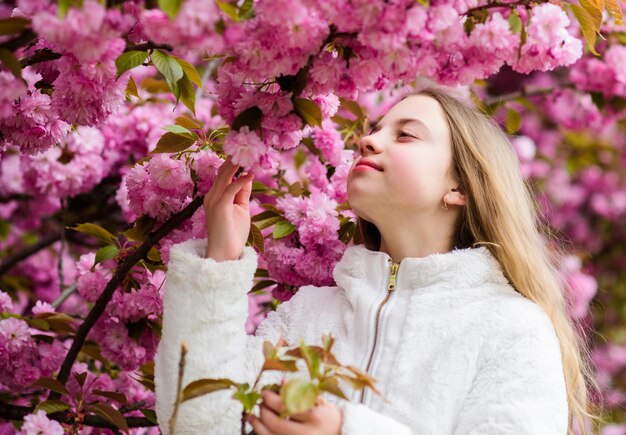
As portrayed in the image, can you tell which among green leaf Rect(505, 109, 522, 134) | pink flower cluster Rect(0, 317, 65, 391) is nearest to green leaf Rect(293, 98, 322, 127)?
pink flower cluster Rect(0, 317, 65, 391)

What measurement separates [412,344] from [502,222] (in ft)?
1.24

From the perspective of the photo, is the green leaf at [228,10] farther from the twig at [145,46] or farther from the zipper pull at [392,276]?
the zipper pull at [392,276]

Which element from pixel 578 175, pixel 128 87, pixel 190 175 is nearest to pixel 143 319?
pixel 190 175

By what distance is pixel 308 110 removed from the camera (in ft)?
4.42

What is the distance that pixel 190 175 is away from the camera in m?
1.68


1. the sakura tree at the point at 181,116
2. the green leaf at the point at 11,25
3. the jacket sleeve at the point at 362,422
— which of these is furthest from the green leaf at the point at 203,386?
the green leaf at the point at 11,25

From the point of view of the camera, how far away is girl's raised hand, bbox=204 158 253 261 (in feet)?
4.95

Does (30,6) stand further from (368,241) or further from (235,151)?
(368,241)

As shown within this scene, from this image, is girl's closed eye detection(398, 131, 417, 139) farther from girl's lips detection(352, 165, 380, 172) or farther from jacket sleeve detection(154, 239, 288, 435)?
jacket sleeve detection(154, 239, 288, 435)

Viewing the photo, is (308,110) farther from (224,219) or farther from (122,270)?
(122,270)

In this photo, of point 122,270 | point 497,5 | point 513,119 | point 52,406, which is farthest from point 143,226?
point 513,119

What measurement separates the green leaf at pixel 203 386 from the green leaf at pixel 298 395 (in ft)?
0.38

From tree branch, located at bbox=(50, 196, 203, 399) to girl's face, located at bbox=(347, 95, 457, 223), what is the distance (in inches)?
13.8

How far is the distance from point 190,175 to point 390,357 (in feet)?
1.89
